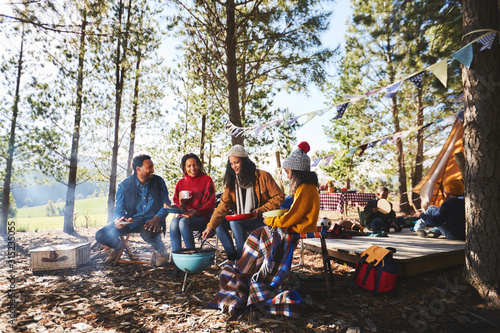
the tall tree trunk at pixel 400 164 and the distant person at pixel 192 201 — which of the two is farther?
the tall tree trunk at pixel 400 164

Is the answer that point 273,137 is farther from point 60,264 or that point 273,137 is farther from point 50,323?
point 50,323

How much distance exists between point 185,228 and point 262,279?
1.22 m

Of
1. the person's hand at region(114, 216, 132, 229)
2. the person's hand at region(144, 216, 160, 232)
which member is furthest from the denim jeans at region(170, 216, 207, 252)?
the person's hand at region(114, 216, 132, 229)

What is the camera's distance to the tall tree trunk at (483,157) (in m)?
2.55

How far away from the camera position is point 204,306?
2570 mm

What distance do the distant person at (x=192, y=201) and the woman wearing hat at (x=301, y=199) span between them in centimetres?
114

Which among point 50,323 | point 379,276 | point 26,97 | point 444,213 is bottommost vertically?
point 50,323

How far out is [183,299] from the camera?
2.72m

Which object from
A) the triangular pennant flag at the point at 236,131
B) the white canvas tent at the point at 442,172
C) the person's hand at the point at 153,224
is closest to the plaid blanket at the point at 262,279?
the person's hand at the point at 153,224

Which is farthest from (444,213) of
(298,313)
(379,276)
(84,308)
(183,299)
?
(84,308)

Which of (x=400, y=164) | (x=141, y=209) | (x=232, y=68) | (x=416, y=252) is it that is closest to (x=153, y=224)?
(x=141, y=209)

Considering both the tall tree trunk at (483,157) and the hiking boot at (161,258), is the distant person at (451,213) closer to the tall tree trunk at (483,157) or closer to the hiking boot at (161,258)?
the tall tree trunk at (483,157)

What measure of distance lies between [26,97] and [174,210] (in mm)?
5605

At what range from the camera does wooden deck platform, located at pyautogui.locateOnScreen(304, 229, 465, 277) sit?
301 centimetres
